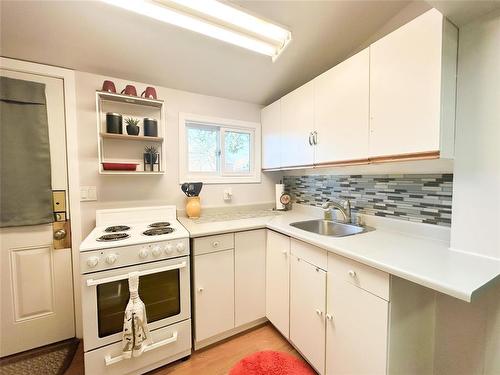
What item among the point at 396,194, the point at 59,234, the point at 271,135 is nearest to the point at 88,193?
the point at 59,234

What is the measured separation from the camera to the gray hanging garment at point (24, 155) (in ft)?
4.84

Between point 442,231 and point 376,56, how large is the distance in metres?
1.12

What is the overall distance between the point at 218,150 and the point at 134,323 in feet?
5.58

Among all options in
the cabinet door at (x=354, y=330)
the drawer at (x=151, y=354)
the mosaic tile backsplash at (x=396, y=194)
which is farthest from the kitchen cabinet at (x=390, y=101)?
the drawer at (x=151, y=354)

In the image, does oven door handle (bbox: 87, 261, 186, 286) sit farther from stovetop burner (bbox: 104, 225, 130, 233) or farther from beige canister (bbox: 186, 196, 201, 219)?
beige canister (bbox: 186, 196, 201, 219)

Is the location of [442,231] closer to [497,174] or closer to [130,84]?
[497,174]

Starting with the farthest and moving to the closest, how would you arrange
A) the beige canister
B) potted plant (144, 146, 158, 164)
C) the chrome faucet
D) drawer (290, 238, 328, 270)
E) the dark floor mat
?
1. the beige canister
2. potted plant (144, 146, 158, 164)
3. the chrome faucet
4. the dark floor mat
5. drawer (290, 238, 328, 270)

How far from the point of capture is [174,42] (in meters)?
1.59

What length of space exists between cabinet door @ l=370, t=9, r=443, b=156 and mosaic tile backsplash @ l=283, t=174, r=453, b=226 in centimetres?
35

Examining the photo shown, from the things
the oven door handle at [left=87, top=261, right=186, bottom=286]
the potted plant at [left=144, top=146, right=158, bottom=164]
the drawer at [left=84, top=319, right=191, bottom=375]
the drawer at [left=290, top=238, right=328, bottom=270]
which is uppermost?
the potted plant at [left=144, top=146, right=158, bottom=164]

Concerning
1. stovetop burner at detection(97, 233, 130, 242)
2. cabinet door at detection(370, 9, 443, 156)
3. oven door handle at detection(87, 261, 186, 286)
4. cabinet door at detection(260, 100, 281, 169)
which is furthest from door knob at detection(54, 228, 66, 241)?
cabinet door at detection(370, 9, 443, 156)

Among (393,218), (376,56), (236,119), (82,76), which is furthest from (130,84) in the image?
(393,218)

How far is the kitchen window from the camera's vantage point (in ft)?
7.07

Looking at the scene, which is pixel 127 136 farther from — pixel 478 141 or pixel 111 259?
pixel 478 141
